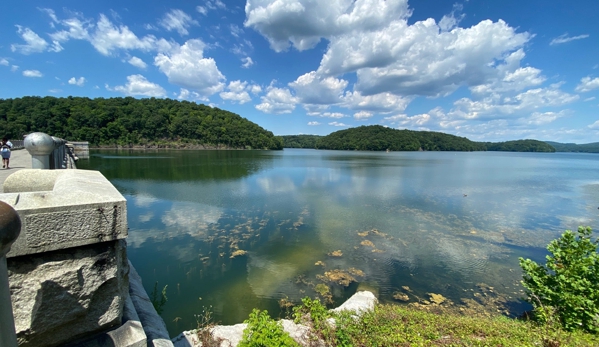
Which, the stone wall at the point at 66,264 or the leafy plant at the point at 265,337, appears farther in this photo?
the leafy plant at the point at 265,337

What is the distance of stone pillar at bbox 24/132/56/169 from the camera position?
3.95m

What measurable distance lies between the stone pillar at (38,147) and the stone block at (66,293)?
3.41 metres

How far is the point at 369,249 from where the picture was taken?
11.5 m

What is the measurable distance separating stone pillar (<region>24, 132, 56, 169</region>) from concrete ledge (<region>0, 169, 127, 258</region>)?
3.08m

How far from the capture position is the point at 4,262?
3.33 feet

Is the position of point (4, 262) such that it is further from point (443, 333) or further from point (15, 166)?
point (15, 166)

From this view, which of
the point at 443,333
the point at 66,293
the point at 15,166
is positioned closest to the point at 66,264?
the point at 66,293

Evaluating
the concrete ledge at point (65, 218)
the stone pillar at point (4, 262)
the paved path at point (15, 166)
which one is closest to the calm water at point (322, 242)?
the paved path at point (15, 166)

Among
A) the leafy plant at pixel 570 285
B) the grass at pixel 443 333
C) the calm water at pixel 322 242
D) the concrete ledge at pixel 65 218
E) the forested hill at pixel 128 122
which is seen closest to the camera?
the concrete ledge at pixel 65 218

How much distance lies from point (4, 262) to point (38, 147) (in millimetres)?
4168

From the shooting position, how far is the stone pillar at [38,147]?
3954 mm

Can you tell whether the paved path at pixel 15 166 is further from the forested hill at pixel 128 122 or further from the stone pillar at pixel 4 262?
the forested hill at pixel 128 122

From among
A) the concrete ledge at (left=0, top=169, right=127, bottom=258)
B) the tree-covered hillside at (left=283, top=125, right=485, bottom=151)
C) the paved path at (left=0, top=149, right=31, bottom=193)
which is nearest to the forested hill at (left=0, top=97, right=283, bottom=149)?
the tree-covered hillside at (left=283, top=125, right=485, bottom=151)

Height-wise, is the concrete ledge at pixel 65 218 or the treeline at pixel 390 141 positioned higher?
the treeline at pixel 390 141
